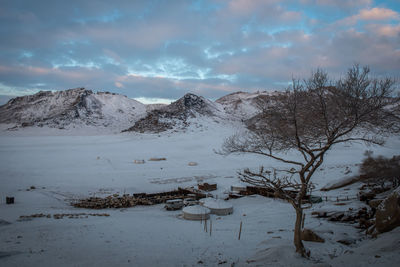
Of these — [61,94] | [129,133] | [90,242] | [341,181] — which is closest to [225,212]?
[90,242]

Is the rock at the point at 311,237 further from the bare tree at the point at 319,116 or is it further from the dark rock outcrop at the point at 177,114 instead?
the dark rock outcrop at the point at 177,114

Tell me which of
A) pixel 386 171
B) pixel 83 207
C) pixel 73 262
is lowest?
pixel 83 207

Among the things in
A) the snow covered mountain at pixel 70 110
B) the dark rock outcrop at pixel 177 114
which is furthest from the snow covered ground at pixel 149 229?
the snow covered mountain at pixel 70 110

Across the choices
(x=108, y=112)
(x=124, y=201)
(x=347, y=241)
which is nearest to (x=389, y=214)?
(x=347, y=241)

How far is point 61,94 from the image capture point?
415ft

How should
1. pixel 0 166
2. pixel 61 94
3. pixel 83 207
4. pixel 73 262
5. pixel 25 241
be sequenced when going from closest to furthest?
pixel 73 262 < pixel 25 241 < pixel 83 207 < pixel 0 166 < pixel 61 94

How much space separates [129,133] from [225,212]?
66.9 meters

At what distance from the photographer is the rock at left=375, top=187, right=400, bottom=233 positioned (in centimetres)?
852

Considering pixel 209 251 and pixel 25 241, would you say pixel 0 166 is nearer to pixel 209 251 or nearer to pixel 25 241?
pixel 25 241

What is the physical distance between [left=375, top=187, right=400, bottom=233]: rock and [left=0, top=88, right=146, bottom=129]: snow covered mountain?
10072 cm

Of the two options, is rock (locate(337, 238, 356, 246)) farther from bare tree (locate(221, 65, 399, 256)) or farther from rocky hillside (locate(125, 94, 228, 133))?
rocky hillside (locate(125, 94, 228, 133))

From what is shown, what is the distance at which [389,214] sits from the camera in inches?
344

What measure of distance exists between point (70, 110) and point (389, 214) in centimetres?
11607

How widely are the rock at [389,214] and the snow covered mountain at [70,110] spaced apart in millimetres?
100716
